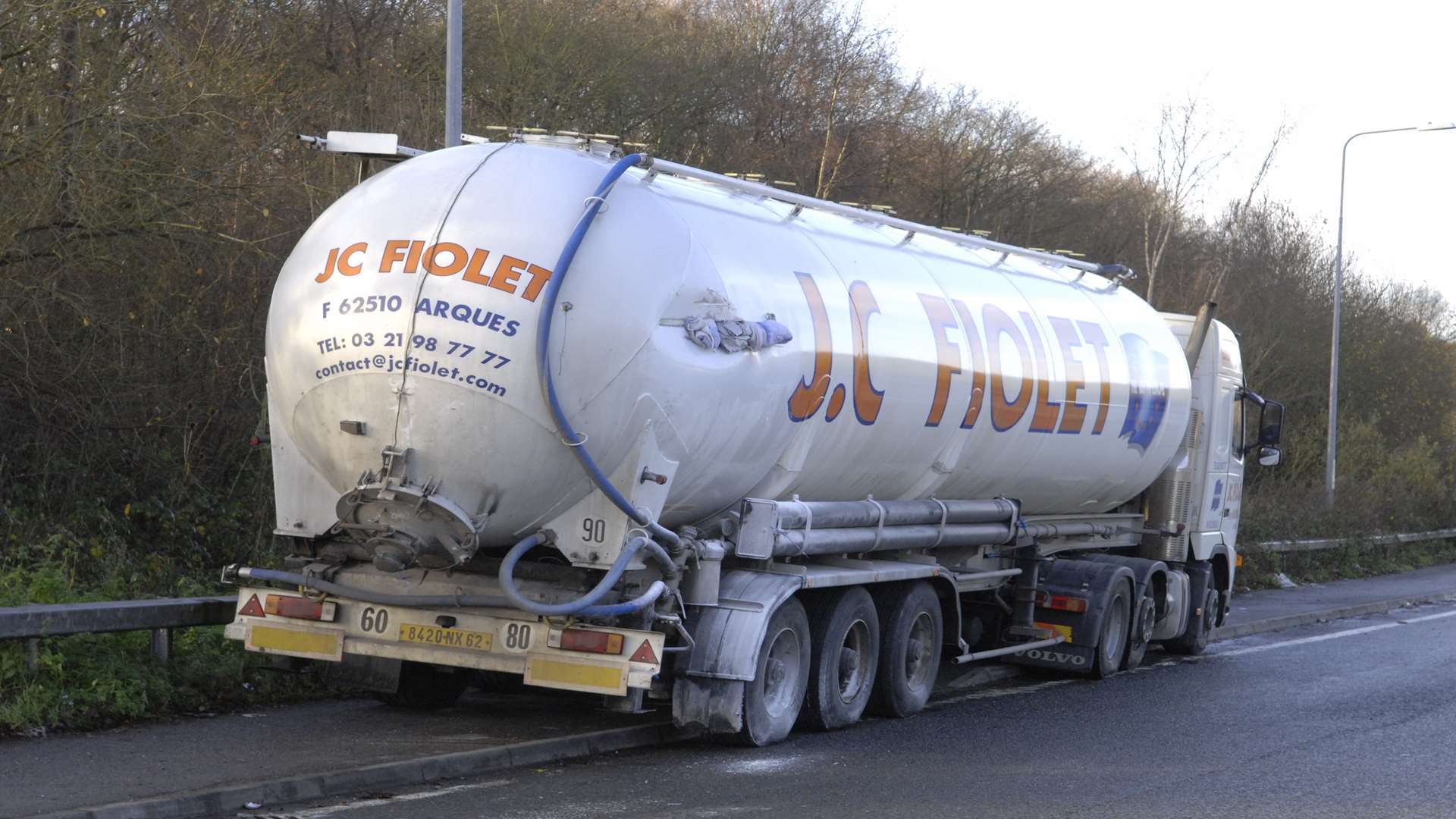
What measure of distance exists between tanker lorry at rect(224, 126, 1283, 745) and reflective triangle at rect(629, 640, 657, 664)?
11 millimetres

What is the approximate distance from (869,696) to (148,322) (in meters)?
6.58

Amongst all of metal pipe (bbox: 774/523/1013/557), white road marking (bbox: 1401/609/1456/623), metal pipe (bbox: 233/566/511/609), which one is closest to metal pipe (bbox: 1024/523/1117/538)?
metal pipe (bbox: 774/523/1013/557)

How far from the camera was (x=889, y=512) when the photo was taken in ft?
33.0

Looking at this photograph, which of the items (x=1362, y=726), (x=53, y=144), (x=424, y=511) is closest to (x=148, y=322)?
(x=53, y=144)

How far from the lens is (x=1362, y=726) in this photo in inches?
412

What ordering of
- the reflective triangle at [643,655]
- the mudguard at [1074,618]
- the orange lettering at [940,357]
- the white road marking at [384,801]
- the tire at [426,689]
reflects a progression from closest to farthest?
1. the white road marking at [384,801]
2. the reflective triangle at [643,655]
3. the tire at [426,689]
4. the orange lettering at [940,357]
5. the mudguard at [1074,618]

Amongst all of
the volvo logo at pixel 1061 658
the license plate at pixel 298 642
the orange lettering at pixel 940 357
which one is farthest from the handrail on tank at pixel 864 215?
the volvo logo at pixel 1061 658

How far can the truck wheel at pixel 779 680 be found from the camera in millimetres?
8625

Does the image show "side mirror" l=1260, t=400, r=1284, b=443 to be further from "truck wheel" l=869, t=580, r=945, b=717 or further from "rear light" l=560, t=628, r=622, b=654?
"rear light" l=560, t=628, r=622, b=654

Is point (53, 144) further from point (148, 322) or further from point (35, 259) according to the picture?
point (148, 322)

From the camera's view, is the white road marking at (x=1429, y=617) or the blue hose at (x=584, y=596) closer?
the blue hose at (x=584, y=596)

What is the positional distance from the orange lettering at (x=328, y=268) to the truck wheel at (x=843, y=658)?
11.4 ft

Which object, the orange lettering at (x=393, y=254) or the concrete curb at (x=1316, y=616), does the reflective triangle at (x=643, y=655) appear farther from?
the concrete curb at (x=1316, y=616)

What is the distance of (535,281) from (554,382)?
49cm
